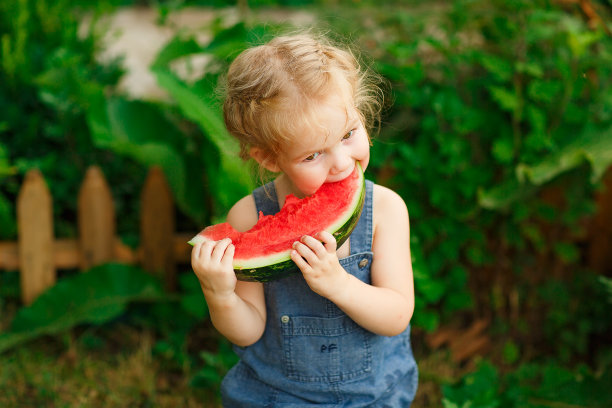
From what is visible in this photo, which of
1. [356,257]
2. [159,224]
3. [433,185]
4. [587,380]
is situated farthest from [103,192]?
[587,380]

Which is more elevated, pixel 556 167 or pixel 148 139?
pixel 556 167

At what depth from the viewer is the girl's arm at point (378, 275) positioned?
176cm

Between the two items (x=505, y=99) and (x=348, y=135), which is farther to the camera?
(x=505, y=99)

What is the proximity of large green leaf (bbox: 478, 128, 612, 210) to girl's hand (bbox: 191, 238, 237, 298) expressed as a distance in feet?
5.81

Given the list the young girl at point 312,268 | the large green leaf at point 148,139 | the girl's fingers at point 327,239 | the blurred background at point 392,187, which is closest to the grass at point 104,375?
the blurred background at point 392,187

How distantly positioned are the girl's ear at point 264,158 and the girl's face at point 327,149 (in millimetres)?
35

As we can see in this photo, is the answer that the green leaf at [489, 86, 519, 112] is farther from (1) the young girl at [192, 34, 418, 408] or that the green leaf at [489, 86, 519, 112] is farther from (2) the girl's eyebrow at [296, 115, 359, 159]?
(2) the girl's eyebrow at [296, 115, 359, 159]

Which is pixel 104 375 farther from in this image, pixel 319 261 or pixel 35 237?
pixel 319 261

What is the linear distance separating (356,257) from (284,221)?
0.89 ft

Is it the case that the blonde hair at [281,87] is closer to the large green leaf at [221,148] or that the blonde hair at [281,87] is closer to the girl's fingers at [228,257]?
the girl's fingers at [228,257]

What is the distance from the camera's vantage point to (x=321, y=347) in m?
2.05

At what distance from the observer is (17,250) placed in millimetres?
3871

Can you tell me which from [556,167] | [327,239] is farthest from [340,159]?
[556,167]

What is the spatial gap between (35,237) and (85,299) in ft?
1.69
